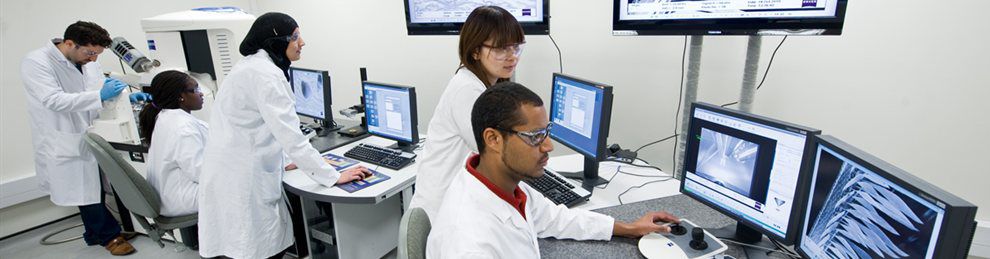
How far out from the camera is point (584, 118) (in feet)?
5.21

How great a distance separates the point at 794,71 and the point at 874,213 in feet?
4.50

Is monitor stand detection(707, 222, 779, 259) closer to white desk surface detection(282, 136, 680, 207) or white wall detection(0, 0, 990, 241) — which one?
white desk surface detection(282, 136, 680, 207)

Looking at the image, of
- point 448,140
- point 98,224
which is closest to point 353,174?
point 448,140

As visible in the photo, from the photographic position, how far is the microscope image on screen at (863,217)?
73 cm

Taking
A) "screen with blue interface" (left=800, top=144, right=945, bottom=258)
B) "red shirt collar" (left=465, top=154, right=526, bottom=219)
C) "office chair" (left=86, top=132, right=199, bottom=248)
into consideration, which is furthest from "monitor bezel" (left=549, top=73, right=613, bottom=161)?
"office chair" (left=86, top=132, right=199, bottom=248)

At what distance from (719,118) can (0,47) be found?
3.68 metres

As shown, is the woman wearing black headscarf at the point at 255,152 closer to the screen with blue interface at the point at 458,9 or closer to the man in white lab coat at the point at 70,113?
the screen with blue interface at the point at 458,9

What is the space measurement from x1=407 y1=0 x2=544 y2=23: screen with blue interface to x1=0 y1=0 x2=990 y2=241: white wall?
0.35 m

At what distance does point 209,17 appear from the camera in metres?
2.33

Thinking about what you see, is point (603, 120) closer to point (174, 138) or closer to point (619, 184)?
point (619, 184)

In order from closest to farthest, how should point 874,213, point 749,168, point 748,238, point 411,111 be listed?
point 874,213
point 749,168
point 748,238
point 411,111

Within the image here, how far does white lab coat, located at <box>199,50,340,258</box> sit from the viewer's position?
1.67 meters

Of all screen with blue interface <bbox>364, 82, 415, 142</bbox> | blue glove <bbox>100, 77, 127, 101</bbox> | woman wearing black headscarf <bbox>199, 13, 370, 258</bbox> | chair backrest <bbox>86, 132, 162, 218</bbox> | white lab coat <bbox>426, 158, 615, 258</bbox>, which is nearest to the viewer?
white lab coat <bbox>426, 158, 615, 258</bbox>

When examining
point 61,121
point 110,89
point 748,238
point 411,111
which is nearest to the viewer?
point 748,238
